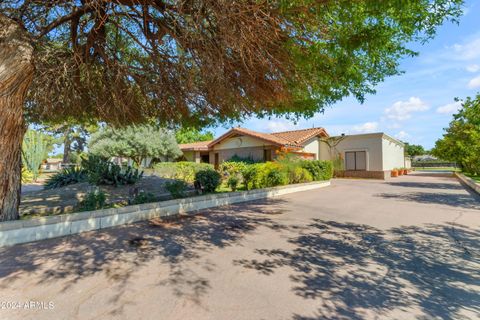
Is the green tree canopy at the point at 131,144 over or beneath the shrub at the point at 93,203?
over

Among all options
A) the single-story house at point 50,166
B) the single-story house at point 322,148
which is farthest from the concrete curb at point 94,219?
the single-story house at point 50,166

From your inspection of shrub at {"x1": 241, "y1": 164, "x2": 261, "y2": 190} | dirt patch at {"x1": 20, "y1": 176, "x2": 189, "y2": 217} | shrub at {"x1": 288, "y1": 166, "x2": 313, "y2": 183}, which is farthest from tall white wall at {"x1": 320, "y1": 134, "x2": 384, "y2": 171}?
dirt patch at {"x1": 20, "y1": 176, "x2": 189, "y2": 217}

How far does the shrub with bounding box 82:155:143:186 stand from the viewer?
11.2 meters

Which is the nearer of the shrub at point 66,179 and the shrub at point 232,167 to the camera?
the shrub at point 66,179

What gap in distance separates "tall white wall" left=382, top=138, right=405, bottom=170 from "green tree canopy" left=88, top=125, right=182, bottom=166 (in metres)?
21.6

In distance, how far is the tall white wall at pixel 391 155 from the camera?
26.1 m

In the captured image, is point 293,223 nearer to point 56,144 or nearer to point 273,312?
point 273,312

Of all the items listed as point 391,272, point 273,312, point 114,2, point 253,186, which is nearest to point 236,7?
point 114,2

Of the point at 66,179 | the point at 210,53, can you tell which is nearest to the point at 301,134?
the point at 66,179

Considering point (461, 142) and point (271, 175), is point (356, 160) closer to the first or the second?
point (461, 142)

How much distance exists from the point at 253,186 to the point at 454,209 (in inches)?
318

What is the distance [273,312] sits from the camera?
3139mm

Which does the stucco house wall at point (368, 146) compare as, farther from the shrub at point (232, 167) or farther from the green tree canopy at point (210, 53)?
the green tree canopy at point (210, 53)

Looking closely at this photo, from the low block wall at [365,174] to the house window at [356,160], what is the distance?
1.63 ft
